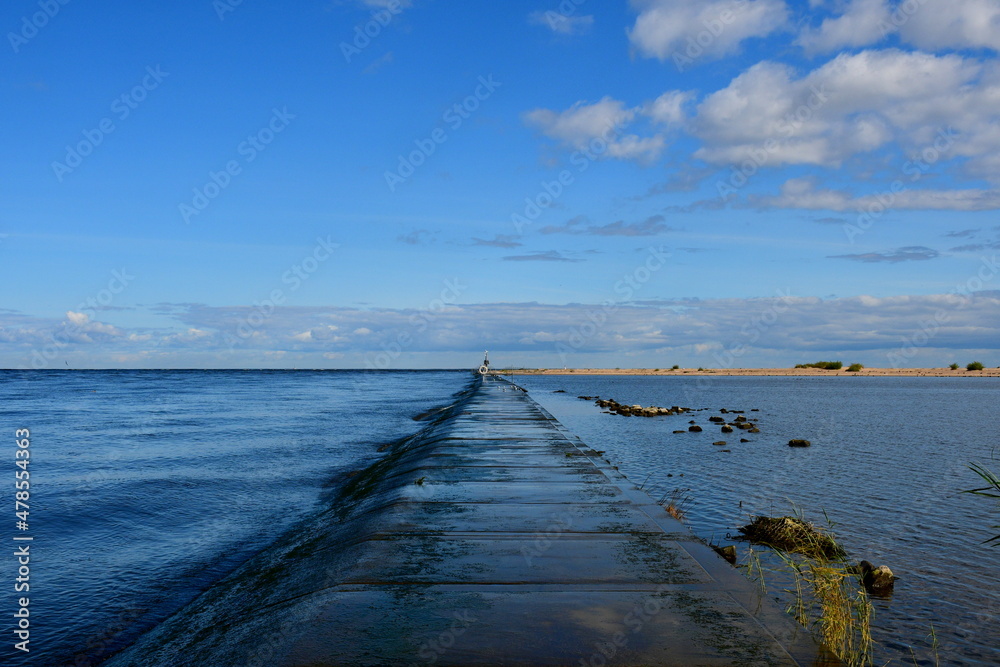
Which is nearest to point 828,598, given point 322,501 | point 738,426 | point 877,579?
point 877,579

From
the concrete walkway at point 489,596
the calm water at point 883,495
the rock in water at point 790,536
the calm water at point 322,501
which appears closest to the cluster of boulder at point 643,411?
the calm water at point 883,495

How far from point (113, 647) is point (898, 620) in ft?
29.0

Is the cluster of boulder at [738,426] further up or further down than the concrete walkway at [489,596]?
further down

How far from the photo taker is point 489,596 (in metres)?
5.79

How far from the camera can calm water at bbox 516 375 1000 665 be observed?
7.91 m

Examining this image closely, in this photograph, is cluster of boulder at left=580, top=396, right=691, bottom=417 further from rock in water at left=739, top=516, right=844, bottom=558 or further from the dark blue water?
rock in water at left=739, top=516, right=844, bottom=558

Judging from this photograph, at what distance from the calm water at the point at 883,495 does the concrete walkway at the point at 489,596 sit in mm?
2321

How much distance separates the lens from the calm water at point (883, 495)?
7914 millimetres

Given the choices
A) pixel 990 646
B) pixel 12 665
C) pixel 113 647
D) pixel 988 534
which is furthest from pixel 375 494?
pixel 988 534

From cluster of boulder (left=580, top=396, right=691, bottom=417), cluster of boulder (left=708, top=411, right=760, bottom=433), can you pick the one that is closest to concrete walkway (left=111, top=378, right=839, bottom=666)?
cluster of boulder (left=708, top=411, right=760, bottom=433)

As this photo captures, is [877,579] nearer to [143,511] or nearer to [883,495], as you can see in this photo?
[883,495]

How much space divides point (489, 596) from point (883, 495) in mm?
13466

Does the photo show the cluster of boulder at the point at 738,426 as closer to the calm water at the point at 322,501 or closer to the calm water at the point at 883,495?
the calm water at the point at 883,495

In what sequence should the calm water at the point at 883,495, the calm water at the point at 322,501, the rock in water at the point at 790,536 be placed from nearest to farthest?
the calm water at the point at 883,495, the calm water at the point at 322,501, the rock in water at the point at 790,536
